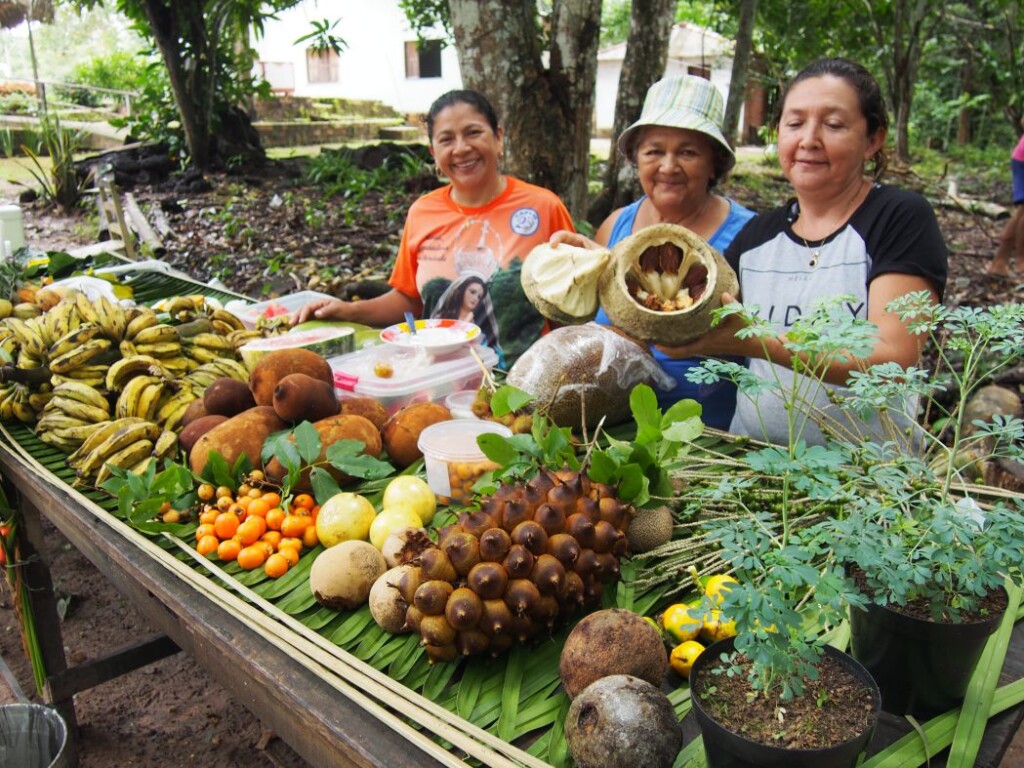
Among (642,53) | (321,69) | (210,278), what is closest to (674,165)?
(642,53)

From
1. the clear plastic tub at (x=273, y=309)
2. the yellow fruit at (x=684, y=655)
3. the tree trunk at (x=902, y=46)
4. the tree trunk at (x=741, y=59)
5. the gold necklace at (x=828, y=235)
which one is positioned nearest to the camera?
the yellow fruit at (x=684, y=655)

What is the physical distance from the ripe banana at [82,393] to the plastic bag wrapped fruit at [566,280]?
149cm

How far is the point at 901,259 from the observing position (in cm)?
211

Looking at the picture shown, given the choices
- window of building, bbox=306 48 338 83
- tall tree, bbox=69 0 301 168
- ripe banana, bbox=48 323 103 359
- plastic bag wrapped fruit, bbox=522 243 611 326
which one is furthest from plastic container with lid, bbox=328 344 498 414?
window of building, bbox=306 48 338 83

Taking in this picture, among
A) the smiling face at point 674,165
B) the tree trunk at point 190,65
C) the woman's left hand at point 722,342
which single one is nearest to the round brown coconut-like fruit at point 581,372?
the woman's left hand at point 722,342

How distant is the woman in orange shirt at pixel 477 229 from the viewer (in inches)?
124

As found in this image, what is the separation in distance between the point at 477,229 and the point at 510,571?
7.13 feet

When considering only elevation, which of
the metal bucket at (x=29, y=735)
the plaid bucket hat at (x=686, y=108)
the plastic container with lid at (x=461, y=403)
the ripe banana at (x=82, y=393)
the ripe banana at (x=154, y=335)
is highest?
the plaid bucket hat at (x=686, y=108)

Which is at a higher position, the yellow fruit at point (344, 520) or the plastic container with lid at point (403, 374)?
the plastic container with lid at point (403, 374)

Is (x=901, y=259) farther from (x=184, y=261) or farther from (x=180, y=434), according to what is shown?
(x=184, y=261)

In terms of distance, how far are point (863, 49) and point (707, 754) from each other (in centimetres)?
1716

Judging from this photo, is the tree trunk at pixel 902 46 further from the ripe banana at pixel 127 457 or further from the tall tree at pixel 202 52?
the ripe banana at pixel 127 457

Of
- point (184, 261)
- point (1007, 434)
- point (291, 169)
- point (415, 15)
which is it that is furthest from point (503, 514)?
point (291, 169)

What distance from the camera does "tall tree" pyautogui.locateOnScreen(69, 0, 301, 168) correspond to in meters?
11.2
